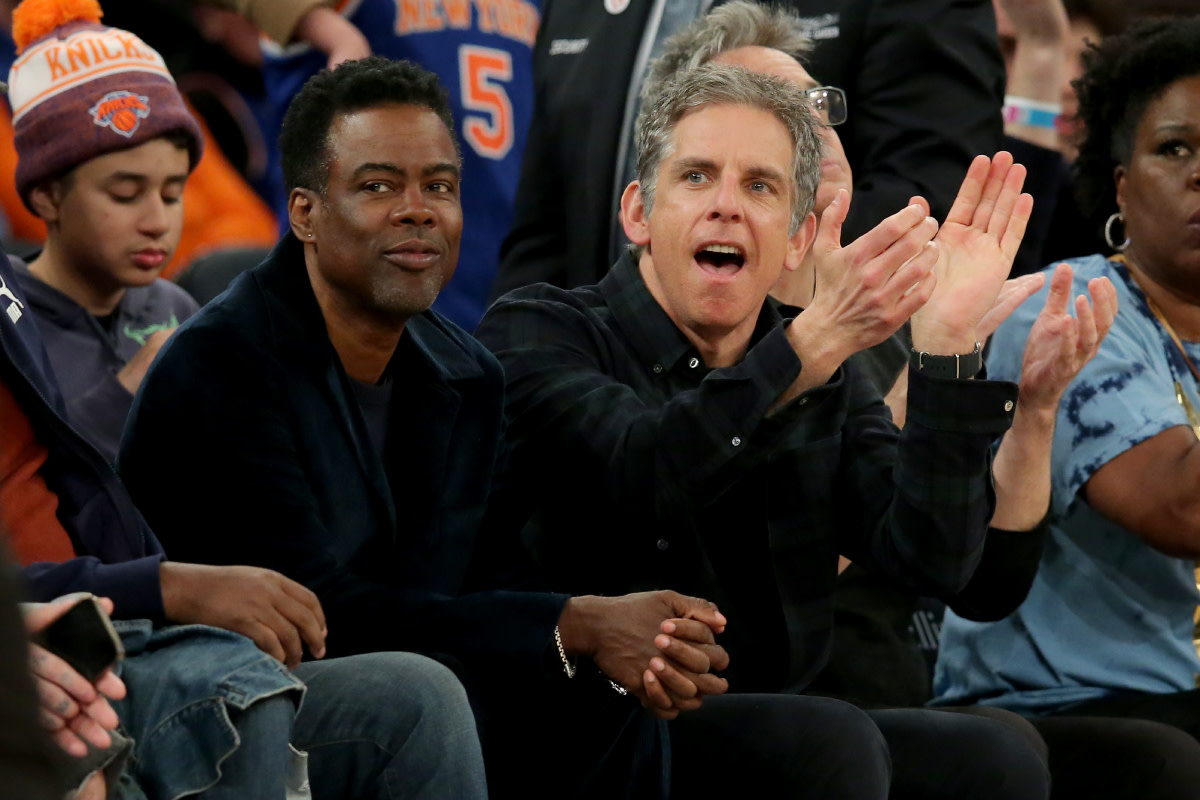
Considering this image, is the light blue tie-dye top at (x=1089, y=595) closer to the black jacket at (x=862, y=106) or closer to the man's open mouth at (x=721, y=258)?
the black jacket at (x=862, y=106)

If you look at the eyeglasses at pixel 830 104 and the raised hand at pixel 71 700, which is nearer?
the raised hand at pixel 71 700

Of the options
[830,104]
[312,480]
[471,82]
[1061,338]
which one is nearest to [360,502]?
[312,480]

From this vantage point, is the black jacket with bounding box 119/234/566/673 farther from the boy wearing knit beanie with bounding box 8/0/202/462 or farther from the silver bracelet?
the boy wearing knit beanie with bounding box 8/0/202/462

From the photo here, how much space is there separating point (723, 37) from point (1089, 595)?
49.6 inches

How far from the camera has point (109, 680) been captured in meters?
1.74

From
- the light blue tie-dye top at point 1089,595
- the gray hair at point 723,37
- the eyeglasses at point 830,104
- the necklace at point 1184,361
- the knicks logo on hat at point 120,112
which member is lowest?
the light blue tie-dye top at point 1089,595

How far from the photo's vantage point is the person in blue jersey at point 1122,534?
2979 millimetres

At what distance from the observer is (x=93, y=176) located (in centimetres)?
336

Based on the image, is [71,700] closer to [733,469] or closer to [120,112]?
[733,469]

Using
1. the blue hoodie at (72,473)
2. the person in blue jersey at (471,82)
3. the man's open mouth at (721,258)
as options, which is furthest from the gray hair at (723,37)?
the blue hoodie at (72,473)

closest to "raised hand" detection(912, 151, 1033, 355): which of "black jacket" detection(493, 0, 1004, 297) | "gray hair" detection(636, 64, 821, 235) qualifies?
"gray hair" detection(636, 64, 821, 235)

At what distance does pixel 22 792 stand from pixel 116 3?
412 cm

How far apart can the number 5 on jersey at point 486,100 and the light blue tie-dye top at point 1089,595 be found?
1.56m

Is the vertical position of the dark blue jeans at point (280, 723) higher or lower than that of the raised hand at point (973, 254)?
lower
